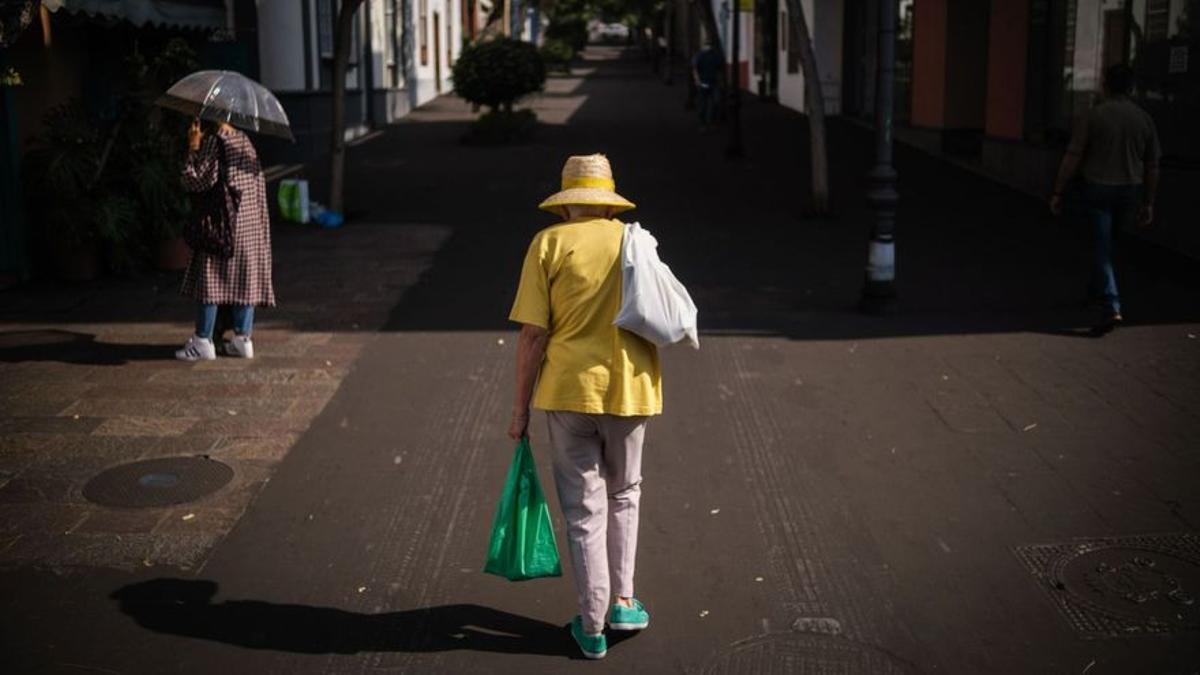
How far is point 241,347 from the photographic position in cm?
916

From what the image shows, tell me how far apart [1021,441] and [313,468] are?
12.4ft

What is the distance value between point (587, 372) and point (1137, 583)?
96.4 inches

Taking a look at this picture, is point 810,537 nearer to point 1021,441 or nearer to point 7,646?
point 1021,441

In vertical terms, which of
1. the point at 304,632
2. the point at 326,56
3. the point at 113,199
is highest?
the point at 326,56

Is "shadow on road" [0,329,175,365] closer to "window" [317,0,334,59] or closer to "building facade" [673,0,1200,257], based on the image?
"building facade" [673,0,1200,257]

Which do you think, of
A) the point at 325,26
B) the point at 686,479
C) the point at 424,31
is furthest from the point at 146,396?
the point at 424,31

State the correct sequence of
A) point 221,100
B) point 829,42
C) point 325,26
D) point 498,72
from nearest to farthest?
1. point 221,100
2. point 325,26
3. point 498,72
4. point 829,42

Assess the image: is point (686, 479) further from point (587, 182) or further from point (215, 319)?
point (215, 319)

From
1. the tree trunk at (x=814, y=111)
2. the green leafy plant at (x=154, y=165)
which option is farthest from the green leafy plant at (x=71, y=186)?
the tree trunk at (x=814, y=111)

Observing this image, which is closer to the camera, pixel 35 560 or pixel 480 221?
pixel 35 560

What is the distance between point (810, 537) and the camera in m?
5.87

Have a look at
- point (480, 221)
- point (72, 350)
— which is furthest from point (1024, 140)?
point (72, 350)

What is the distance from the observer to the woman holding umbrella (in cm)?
861

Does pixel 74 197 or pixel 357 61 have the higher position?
pixel 357 61
